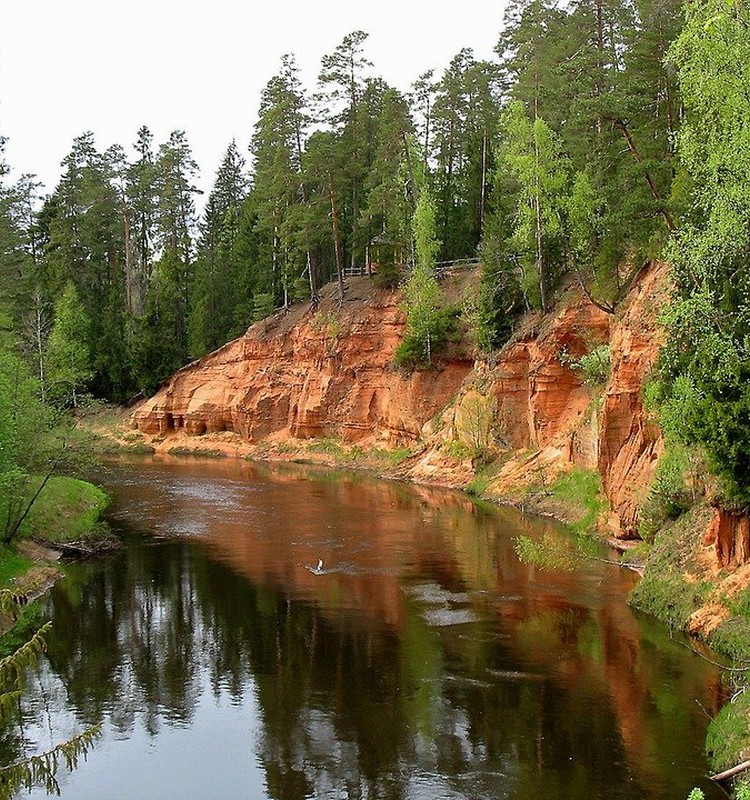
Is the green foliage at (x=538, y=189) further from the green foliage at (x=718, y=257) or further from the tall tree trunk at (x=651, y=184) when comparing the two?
the green foliage at (x=718, y=257)

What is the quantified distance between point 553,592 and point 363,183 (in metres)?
43.5

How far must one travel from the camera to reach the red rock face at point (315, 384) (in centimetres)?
5866

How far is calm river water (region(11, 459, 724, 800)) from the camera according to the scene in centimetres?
1573

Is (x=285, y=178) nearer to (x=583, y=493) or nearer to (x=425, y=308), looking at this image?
(x=425, y=308)

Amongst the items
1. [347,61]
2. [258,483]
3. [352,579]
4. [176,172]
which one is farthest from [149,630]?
[176,172]

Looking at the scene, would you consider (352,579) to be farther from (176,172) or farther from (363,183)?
(176,172)

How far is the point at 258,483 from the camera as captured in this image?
5097 centimetres

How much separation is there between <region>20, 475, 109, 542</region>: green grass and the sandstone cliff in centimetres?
1858

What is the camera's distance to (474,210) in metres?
64.2

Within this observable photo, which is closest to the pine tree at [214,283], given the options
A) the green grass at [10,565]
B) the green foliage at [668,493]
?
the green grass at [10,565]

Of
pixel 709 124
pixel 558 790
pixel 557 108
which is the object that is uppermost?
pixel 557 108

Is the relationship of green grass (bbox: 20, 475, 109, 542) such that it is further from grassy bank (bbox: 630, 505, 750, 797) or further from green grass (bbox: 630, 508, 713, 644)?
grassy bank (bbox: 630, 505, 750, 797)

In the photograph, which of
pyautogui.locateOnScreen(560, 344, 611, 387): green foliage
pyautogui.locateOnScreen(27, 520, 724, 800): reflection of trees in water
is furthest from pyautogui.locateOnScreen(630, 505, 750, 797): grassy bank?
pyautogui.locateOnScreen(560, 344, 611, 387): green foliage

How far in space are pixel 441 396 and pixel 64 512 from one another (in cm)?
2628
